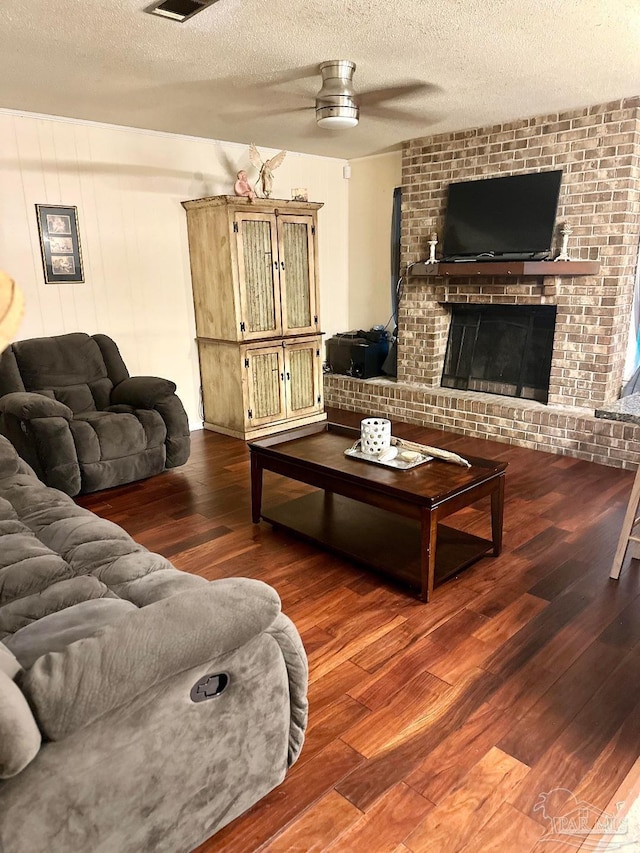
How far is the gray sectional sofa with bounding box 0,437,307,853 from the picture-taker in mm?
1084

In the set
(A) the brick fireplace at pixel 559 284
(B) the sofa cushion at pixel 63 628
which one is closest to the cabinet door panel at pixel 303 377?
(A) the brick fireplace at pixel 559 284

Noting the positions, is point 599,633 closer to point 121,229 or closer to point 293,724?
point 293,724

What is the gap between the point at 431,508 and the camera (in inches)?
92.0

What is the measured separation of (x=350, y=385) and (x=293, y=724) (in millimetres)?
4292

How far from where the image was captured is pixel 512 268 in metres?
4.36

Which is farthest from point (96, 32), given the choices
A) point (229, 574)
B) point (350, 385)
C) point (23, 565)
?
point (350, 385)

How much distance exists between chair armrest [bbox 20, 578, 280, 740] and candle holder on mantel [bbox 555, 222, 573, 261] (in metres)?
3.73

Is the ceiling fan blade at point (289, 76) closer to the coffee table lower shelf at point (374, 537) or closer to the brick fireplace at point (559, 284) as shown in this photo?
the brick fireplace at point (559, 284)

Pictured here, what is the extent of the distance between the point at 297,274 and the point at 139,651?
416 centimetres

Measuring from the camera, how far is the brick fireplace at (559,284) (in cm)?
403

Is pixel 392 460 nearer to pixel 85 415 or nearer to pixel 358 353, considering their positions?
pixel 85 415

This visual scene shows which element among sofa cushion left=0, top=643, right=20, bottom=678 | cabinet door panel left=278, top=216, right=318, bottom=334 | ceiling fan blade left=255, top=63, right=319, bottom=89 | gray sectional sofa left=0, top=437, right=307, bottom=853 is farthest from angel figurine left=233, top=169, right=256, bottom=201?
sofa cushion left=0, top=643, right=20, bottom=678

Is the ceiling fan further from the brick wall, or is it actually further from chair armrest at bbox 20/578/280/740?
chair armrest at bbox 20/578/280/740

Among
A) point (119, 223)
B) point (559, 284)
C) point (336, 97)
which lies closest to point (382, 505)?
point (336, 97)
